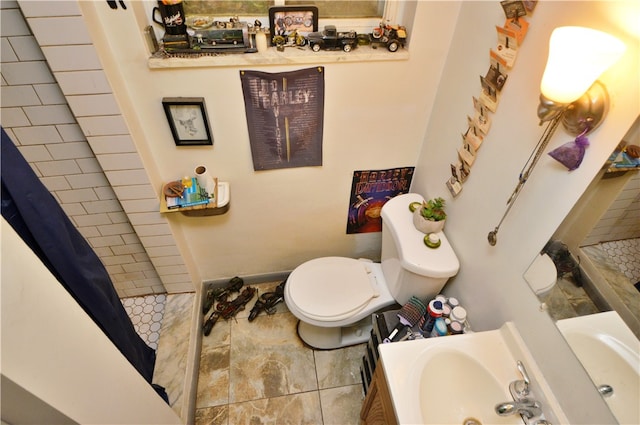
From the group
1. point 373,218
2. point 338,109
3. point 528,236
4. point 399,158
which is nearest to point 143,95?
point 338,109

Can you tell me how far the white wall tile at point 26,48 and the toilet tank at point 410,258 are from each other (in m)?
1.40

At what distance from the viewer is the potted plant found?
1456 mm

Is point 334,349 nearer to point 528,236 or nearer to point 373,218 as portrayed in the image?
point 373,218

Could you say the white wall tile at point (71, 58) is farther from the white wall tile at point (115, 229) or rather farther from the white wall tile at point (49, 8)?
the white wall tile at point (115, 229)

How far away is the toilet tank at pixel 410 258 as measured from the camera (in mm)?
1398

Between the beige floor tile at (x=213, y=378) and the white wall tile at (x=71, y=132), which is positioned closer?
the white wall tile at (x=71, y=132)

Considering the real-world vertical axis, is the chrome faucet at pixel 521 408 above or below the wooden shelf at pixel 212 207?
below

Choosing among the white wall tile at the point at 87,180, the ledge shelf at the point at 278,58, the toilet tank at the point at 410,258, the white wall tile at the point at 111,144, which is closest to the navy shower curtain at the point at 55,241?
the white wall tile at the point at 111,144

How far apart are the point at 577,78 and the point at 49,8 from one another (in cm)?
137

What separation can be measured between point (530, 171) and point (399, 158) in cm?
73

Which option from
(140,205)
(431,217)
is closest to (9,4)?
(140,205)

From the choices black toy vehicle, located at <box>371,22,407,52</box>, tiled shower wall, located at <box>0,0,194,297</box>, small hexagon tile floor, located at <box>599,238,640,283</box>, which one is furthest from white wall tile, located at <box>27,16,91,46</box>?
small hexagon tile floor, located at <box>599,238,640,283</box>

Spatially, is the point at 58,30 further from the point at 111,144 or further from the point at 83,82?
the point at 111,144

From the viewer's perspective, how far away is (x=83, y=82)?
42.6 inches
